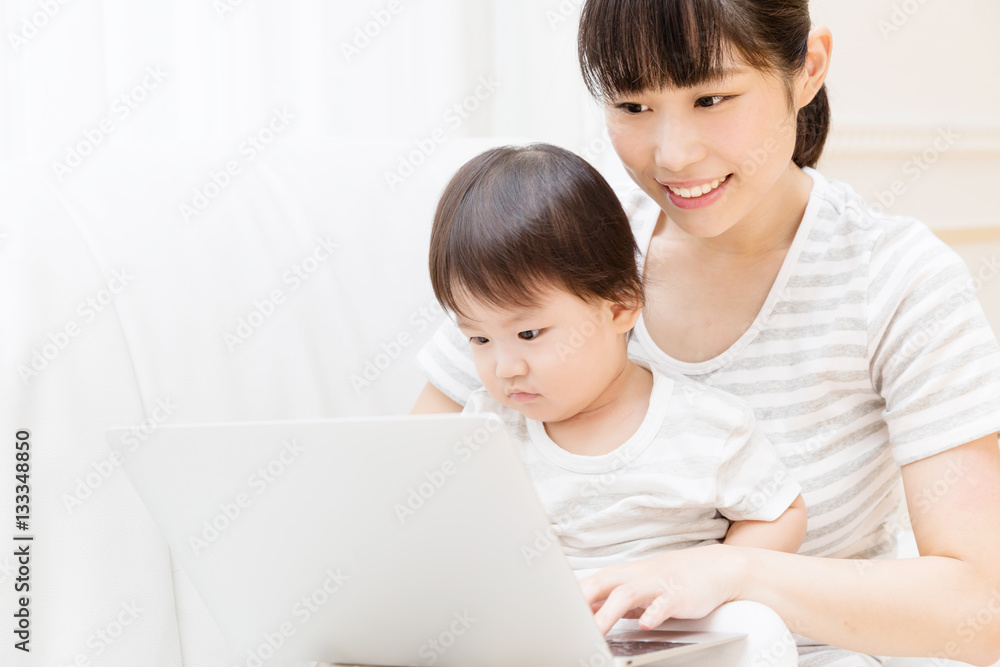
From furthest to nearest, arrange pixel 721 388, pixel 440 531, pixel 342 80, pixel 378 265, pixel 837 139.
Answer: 1. pixel 837 139
2. pixel 342 80
3. pixel 378 265
4. pixel 721 388
5. pixel 440 531

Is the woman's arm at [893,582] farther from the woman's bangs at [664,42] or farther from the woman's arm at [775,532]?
the woman's bangs at [664,42]

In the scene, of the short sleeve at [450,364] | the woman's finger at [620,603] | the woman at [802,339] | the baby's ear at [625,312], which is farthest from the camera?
the short sleeve at [450,364]

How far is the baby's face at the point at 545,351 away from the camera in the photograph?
0.99 m

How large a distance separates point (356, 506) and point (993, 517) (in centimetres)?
66

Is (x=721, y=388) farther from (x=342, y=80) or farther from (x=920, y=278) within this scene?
(x=342, y=80)

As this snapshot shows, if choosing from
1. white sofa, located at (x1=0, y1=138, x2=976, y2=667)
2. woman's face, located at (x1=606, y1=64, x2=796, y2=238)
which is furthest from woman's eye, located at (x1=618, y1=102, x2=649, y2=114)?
white sofa, located at (x1=0, y1=138, x2=976, y2=667)

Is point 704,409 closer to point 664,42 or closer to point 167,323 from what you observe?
point 664,42

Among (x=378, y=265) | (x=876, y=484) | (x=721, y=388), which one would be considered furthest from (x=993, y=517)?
(x=378, y=265)

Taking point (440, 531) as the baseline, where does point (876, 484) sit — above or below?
below

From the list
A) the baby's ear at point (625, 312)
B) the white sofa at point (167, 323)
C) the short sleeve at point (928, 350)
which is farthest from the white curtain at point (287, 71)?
the short sleeve at point (928, 350)

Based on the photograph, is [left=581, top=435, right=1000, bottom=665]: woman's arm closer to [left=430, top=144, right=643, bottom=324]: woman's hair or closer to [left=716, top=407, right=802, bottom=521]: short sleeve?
[left=716, top=407, right=802, bottom=521]: short sleeve

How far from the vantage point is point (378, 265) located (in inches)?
52.9

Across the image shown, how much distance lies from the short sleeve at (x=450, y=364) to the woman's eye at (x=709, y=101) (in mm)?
405

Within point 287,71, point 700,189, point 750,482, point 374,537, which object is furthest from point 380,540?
point 287,71
